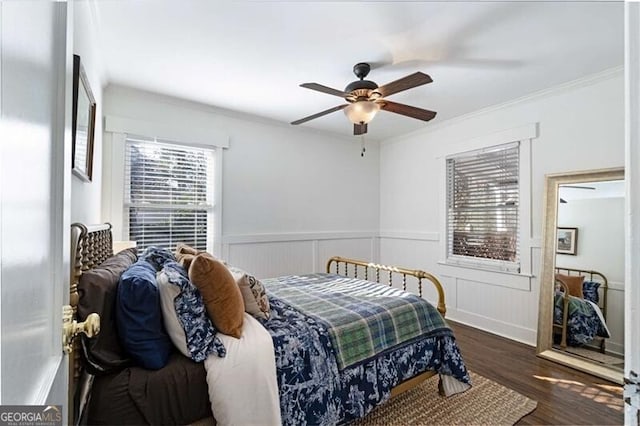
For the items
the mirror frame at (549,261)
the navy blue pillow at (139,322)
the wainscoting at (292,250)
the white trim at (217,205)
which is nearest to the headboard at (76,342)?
the navy blue pillow at (139,322)

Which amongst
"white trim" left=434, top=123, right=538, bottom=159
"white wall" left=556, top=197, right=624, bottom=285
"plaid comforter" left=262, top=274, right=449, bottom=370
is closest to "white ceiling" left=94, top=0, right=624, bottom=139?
"white trim" left=434, top=123, right=538, bottom=159

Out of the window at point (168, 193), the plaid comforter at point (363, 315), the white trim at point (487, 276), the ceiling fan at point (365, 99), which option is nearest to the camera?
the plaid comforter at point (363, 315)

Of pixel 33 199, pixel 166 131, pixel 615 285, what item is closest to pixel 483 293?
pixel 615 285

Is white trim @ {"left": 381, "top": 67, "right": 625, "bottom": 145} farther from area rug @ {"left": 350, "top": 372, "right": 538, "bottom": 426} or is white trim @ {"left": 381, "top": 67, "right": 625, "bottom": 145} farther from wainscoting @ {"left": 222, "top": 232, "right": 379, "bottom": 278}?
area rug @ {"left": 350, "top": 372, "right": 538, "bottom": 426}

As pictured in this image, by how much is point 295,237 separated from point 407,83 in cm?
259

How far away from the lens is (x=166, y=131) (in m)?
3.32

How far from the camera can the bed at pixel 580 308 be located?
2.76m

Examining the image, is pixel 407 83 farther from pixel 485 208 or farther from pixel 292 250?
pixel 292 250

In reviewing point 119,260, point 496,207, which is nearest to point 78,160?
point 119,260

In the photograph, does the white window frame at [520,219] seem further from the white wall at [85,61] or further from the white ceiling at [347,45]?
the white wall at [85,61]

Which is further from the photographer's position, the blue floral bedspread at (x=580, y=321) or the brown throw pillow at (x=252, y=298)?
the blue floral bedspread at (x=580, y=321)

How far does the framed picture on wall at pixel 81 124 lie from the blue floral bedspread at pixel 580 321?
3.90 meters

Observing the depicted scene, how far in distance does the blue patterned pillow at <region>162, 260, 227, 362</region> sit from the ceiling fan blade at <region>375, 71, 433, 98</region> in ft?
5.91

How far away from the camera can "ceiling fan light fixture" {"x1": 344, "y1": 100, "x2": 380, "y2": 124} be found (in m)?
2.43
